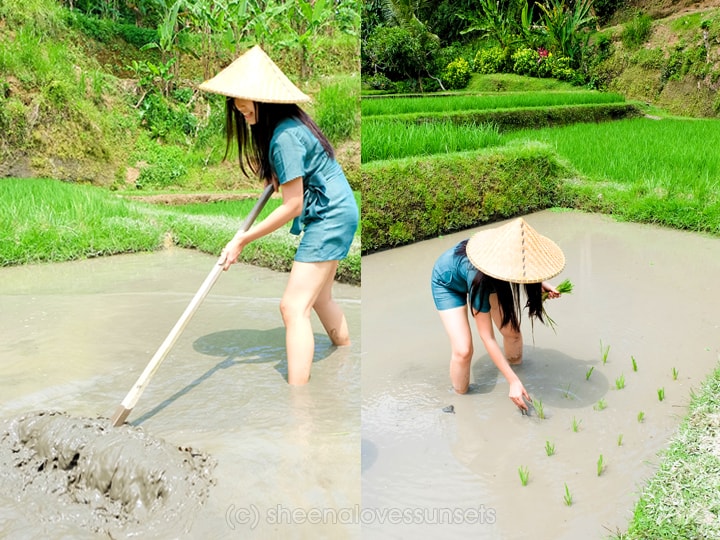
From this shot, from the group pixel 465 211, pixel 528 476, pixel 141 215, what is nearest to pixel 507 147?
pixel 465 211

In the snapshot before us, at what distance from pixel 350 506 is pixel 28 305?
2494 millimetres

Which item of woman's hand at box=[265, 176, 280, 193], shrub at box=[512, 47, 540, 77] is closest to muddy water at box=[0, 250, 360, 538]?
woman's hand at box=[265, 176, 280, 193]

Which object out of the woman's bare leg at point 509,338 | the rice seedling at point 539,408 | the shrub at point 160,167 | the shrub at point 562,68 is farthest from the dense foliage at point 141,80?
the rice seedling at point 539,408

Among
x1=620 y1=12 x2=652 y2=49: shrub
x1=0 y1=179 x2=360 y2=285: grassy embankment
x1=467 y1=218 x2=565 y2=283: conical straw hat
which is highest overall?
x1=620 y1=12 x2=652 y2=49: shrub

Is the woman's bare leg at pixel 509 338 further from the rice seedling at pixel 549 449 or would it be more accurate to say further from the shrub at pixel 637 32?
the shrub at pixel 637 32

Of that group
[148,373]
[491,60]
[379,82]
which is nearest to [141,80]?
[379,82]

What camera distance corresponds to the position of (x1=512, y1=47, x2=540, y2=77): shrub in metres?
14.0

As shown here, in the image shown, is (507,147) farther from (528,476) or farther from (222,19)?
(222,19)

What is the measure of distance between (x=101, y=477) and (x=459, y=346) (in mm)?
1136

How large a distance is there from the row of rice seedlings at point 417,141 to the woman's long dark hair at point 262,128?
285cm

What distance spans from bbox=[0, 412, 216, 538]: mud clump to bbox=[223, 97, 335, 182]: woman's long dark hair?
87cm

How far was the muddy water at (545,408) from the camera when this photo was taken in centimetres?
188

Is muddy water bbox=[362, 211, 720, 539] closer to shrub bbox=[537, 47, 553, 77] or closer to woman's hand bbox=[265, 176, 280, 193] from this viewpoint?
woman's hand bbox=[265, 176, 280, 193]

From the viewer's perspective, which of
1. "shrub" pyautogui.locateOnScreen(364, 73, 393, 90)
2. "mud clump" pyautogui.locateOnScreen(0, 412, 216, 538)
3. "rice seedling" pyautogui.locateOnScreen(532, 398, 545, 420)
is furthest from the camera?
"shrub" pyautogui.locateOnScreen(364, 73, 393, 90)
